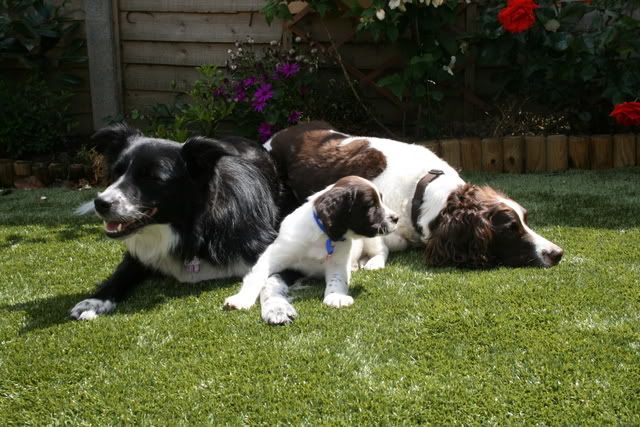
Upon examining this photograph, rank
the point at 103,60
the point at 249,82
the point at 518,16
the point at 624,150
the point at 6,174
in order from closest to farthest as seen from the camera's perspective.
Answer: the point at 518,16, the point at 624,150, the point at 249,82, the point at 6,174, the point at 103,60

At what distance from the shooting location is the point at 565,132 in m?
5.98

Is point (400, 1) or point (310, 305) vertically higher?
point (400, 1)

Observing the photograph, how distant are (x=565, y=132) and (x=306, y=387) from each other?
4.54 m

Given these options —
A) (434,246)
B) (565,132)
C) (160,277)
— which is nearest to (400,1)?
(565,132)

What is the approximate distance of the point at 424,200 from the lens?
3766 millimetres

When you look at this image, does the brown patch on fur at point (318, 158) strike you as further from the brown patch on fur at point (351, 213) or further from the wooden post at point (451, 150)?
the wooden post at point (451, 150)

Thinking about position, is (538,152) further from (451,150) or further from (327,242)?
(327,242)

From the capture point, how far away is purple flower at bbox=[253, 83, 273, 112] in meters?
5.95

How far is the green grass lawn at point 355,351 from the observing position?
210cm

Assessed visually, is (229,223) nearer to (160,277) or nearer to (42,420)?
(160,277)

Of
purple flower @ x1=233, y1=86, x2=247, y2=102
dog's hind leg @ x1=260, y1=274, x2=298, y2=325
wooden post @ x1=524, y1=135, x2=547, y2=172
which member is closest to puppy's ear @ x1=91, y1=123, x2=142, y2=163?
dog's hind leg @ x1=260, y1=274, x2=298, y2=325

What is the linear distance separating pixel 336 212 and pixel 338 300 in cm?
44

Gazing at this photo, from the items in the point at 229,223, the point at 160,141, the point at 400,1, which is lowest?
the point at 229,223

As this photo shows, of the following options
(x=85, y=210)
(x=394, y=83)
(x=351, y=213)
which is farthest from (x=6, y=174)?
(x=351, y=213)
